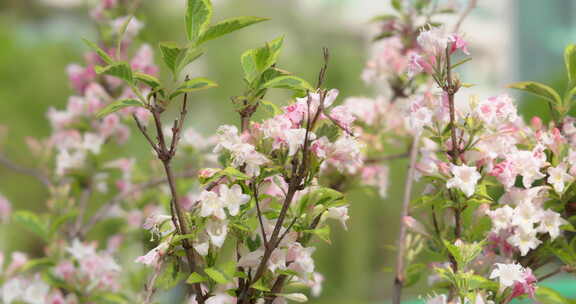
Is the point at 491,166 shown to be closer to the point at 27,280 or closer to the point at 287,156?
the point at 287,156

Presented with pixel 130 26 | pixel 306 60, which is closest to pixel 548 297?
pixel 130 26

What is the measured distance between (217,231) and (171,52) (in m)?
0.16

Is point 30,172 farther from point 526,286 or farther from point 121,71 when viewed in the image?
point 526,286

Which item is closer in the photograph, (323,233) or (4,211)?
(323,233)

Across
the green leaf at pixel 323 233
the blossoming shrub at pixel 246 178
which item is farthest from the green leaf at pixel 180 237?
the green leaf at pixel 323 233

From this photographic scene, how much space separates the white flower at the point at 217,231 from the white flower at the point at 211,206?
0.04 feet

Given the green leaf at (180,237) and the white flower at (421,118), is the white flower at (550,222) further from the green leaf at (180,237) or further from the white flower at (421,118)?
the green leaf at (180,237)

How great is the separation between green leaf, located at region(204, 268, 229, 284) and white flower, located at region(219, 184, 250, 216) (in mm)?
54

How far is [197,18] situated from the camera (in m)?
0.56

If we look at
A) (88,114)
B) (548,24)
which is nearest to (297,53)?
(548,24)

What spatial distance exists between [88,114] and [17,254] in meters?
0.26

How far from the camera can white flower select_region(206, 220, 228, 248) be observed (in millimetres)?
563

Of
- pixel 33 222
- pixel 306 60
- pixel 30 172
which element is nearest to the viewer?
pixel 33 222

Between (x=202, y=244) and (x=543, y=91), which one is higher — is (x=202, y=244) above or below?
below
